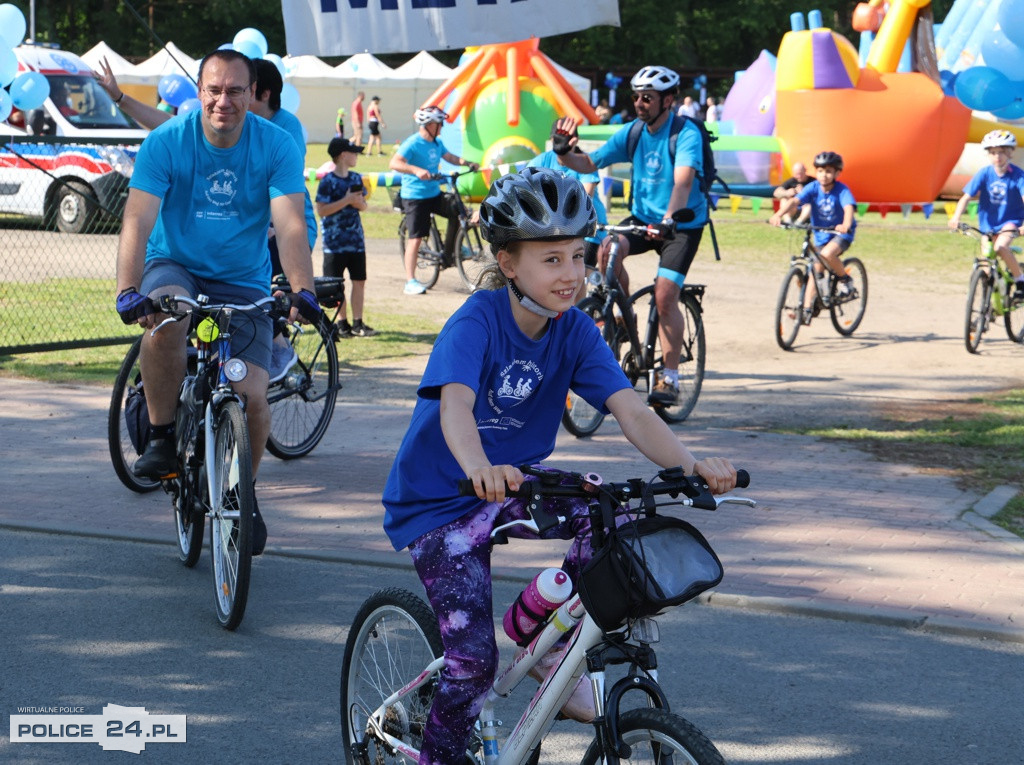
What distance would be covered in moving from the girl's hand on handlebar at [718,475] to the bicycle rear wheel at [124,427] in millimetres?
4075

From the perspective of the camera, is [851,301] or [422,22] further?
[851,301]

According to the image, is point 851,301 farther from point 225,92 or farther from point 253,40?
point 225,92

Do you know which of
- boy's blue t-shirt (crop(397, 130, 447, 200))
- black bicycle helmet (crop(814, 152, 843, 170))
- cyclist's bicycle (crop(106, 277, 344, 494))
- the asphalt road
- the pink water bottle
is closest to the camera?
the pink water bottle

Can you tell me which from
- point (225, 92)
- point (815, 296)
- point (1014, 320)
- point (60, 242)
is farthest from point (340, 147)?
point (60, 242)

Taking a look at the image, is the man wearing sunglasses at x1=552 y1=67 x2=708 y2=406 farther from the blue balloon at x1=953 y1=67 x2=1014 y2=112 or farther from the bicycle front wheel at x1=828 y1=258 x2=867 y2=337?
the blue balloon at x1=953 y1=67 x2=1014 y2=112

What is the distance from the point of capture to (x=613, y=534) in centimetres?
265

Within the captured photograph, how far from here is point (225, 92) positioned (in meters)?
5.37

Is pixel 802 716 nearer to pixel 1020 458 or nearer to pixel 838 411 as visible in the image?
pixel 1020 458

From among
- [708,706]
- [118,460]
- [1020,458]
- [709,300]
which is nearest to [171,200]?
[118,460]

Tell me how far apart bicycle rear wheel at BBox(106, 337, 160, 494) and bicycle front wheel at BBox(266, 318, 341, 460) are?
96 cm

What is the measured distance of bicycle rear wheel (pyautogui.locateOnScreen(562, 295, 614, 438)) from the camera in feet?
27.8

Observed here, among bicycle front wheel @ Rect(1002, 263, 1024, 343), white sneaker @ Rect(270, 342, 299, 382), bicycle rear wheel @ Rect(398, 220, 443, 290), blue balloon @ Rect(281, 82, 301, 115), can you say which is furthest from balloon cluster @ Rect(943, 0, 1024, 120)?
white sneaker @ Rect(270, 342, 299, 382)

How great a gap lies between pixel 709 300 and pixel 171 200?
430 inches

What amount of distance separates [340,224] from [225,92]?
7173 millimetres
